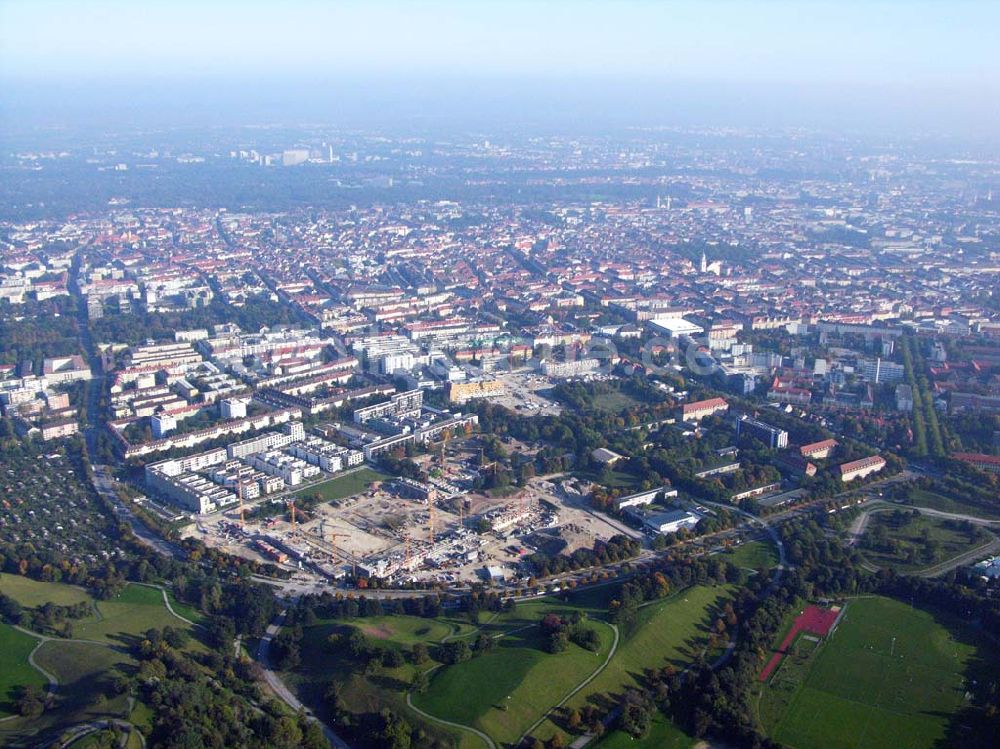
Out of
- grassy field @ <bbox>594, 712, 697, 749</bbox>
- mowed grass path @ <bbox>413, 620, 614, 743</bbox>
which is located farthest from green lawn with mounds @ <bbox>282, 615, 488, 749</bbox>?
grassy field @ <bbox>594, 712, 697, 749</bbox>

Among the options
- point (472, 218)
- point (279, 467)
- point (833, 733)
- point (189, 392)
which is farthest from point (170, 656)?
point (472, 218)

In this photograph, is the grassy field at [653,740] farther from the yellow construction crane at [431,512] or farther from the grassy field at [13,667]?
the grassy field at [13,667]

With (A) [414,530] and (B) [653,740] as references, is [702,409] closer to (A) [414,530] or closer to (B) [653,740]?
(A) [414,530]

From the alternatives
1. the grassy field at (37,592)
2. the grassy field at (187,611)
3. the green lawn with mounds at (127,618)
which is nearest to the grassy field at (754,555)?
the grassy field at (187,611)

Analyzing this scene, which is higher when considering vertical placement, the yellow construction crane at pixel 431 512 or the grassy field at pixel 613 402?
the grassy field at pixel 613 402

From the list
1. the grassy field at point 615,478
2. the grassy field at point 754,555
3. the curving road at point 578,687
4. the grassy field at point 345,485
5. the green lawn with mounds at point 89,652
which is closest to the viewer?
the green lawn with mounds at point 89,652

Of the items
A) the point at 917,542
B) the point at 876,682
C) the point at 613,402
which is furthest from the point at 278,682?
the point at 613,402
